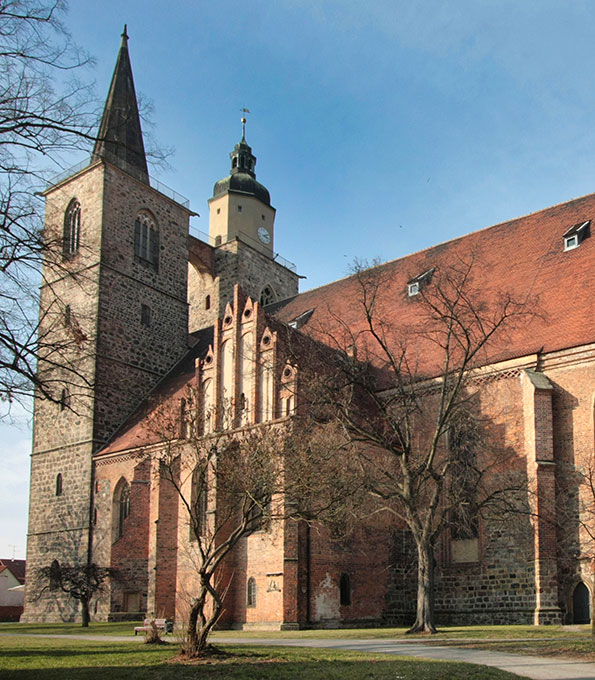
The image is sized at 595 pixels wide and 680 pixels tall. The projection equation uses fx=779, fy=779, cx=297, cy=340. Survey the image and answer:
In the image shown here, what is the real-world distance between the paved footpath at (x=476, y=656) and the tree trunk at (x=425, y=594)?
2.36m

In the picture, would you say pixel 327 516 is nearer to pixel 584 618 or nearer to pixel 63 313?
pixel 584 618

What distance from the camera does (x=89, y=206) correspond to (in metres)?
34.6

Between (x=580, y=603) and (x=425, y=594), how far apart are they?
448cm

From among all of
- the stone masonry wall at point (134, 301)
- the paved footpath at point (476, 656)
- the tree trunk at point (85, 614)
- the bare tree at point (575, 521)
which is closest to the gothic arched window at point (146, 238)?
the stone masonry wall at point (134, 301)

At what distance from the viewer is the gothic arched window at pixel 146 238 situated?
3581 cm

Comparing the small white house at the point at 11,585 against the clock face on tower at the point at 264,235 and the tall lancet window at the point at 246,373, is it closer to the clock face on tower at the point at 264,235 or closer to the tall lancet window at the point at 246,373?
the clock face on tower at the point at 264,235

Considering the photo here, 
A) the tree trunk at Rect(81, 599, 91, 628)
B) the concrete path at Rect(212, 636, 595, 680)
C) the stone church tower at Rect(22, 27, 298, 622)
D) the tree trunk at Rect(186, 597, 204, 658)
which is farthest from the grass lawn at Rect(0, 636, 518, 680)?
the stone church tower at Rect(22, 27, 298, 622)

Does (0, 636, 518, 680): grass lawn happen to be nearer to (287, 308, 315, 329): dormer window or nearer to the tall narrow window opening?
(287, 308, 315, 329): dormer window

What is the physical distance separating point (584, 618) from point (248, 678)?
41.0ft

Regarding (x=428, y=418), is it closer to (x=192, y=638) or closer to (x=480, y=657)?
(x=480, y=657)

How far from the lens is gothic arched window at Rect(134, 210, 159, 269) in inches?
1410

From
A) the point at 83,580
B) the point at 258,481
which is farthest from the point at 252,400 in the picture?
the point at 83,580

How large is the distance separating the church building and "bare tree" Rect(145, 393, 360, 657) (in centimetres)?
129

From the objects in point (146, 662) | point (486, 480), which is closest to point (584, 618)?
point (486, 480)
